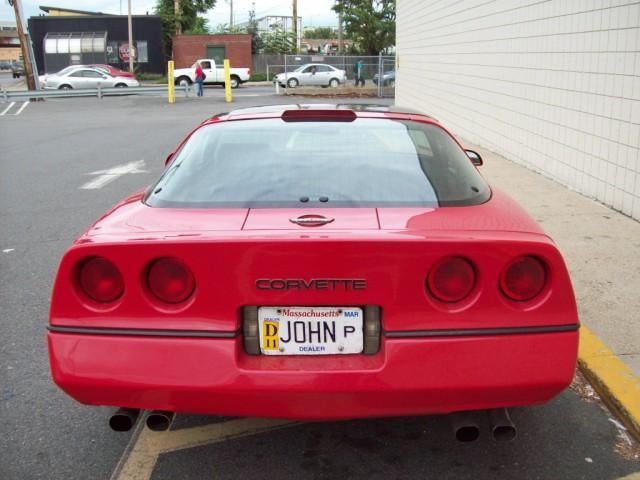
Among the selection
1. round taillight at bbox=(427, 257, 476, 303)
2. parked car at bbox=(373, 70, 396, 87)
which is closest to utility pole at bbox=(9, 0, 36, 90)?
parked car at bbox=(373, 70, 396, 87)

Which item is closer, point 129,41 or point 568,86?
point 568,86

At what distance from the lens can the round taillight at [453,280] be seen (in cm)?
255

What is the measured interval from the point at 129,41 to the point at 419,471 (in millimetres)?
49533

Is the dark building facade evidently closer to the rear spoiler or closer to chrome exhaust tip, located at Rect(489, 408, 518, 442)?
the rear spoiler

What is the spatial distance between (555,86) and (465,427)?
7456mm

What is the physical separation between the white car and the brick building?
1661 centimetres

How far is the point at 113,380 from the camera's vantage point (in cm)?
256

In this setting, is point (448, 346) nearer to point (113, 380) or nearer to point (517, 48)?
point (113, 380)

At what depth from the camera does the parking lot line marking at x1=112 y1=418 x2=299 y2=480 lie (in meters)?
2.96

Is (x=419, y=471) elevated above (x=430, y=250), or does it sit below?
below

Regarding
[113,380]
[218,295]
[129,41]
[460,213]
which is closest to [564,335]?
[460,213]

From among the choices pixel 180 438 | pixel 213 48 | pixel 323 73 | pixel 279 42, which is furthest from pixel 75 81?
pixel 180 438

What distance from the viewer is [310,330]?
254cm

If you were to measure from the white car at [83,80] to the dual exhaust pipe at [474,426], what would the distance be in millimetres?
35529
